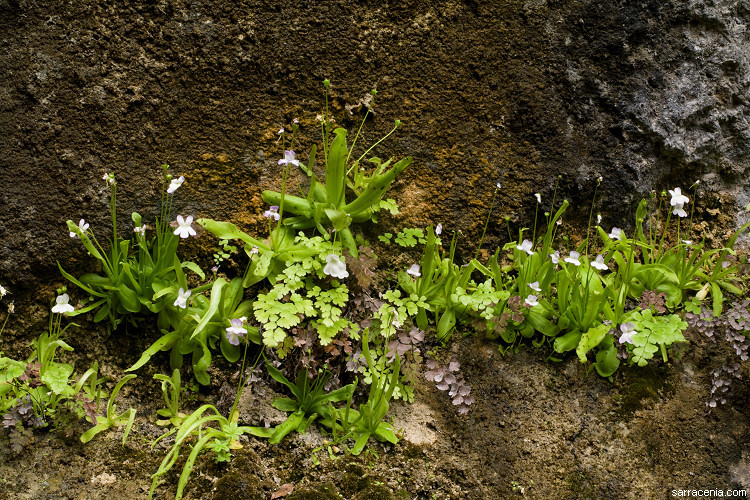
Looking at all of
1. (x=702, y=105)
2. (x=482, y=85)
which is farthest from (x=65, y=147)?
(x=702, y=105)

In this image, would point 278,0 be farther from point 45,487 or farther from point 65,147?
point 45,487

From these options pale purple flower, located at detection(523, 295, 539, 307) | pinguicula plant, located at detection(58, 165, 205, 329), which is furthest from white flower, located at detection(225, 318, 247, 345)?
pale purple flower, located at detection(523, 295, 539, 307)

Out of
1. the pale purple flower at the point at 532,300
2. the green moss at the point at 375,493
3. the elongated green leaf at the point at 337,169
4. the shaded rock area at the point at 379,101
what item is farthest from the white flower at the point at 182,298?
the pale purple flower at the point at 532,300

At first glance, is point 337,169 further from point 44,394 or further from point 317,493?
point 44,394

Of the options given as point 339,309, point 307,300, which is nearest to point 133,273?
point 307,300

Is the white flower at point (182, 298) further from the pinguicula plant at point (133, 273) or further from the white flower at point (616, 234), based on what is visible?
the white flower at point (616, 234)

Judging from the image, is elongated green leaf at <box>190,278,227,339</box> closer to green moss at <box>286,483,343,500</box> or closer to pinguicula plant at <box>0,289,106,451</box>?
pinguicula plant at <box>0,289,106,451</box>
